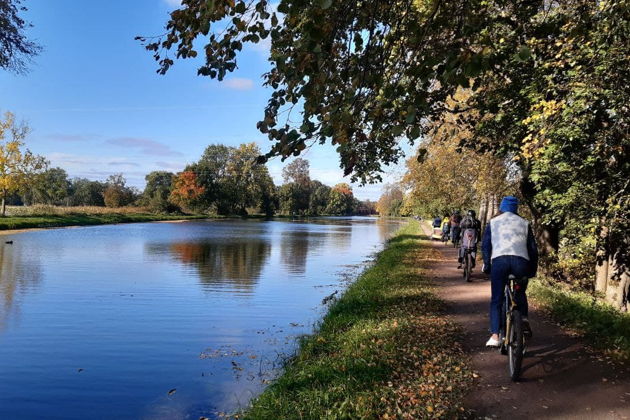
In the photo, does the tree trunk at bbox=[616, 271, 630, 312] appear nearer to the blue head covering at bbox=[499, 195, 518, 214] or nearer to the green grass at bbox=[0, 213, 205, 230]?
the blue head covering at bbox=[499, 195, 518, 214]

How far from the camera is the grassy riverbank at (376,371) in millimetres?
4879

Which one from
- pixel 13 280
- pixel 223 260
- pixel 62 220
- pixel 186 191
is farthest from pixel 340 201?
pixel 13 280

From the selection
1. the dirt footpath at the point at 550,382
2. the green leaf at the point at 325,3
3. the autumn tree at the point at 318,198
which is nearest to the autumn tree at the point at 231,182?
the autumn tree at the point at 318,198

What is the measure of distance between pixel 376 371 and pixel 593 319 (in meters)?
4.14

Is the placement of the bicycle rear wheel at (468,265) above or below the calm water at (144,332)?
above

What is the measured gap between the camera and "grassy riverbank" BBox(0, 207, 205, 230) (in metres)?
38.1

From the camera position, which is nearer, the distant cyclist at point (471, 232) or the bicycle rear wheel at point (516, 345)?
the bicycle rear wheel at point (516, 345)

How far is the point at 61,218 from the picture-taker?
1794 inches

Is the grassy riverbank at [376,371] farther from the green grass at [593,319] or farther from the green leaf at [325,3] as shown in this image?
the green leaf at [325,3]

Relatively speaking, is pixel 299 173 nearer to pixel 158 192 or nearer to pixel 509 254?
pixel 158 192

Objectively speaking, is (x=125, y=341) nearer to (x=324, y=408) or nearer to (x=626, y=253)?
(x=324, y=408)

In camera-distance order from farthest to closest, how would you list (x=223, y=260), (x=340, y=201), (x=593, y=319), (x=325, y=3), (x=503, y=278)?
1. (x=340, y=201)
2. (x=223, y=260)
3. (x=593, y=319)
4. (x=503, y=278)
5. (x=325, y=3)

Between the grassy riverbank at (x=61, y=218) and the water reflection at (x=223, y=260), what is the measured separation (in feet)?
55.4

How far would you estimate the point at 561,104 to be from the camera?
725 centimetres
